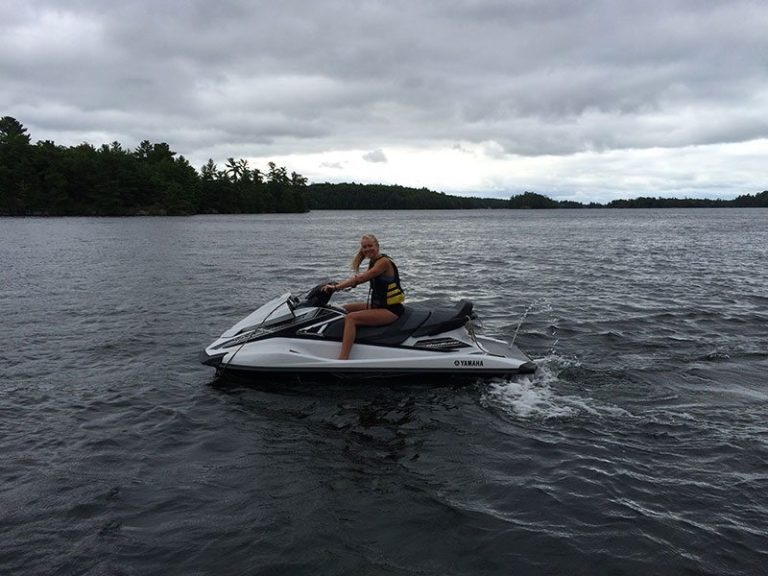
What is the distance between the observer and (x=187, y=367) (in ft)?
34.2

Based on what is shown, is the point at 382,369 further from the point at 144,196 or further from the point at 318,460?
the point at 144,196

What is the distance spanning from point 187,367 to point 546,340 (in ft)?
24.3

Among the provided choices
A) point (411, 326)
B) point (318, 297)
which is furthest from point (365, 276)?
point (411, 326)

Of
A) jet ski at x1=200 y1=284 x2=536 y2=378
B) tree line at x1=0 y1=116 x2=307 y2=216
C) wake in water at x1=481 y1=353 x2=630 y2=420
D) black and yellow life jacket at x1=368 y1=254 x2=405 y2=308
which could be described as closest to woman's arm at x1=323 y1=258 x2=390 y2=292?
black and yellow life jacket at x1=368 y1=254 x2=405 y2=308

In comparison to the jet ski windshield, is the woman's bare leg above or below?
below

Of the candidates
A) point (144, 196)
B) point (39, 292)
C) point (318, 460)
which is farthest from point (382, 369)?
point (144, 196)

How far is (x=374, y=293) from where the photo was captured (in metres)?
9.27

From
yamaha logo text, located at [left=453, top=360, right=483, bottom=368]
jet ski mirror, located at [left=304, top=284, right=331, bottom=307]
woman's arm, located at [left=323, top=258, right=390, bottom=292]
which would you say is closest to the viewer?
woman's arm, located at [left=323, top=258, right=390, bottom=292]

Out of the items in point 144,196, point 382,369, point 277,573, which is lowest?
point 277,573

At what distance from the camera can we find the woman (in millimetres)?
8969

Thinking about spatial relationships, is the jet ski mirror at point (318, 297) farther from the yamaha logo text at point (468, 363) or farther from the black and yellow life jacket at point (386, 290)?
the yamaha logo text at point (468, 363)

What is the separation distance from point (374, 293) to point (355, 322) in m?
0.61

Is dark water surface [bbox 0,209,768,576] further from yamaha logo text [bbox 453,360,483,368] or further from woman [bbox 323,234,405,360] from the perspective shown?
woman [bbox 323,234,405,360]

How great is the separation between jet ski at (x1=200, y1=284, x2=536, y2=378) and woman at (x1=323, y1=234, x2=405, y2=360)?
5.9 inches
